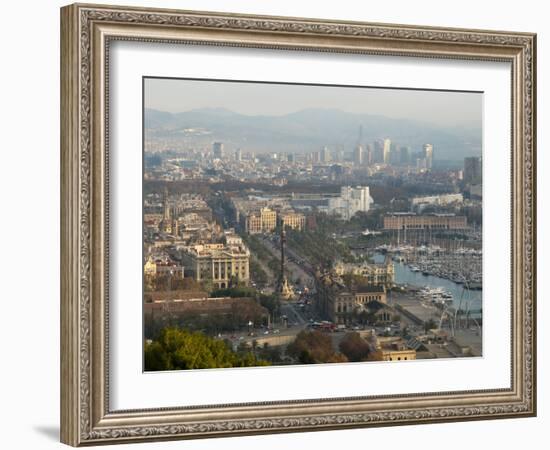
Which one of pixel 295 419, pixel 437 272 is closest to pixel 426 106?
pixel 437 272

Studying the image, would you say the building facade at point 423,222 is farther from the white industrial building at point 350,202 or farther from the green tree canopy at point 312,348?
the green tree canopy at point 312,348

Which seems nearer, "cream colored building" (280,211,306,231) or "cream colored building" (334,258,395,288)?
"cream colored building" (280,211,306,231)

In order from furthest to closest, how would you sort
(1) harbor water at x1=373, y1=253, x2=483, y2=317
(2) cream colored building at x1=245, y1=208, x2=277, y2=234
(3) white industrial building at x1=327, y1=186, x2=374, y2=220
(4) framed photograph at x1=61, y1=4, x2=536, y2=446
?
(1) harbor water at x1=373, y1=253, x2=483, y2=317 < (3) white industrial building at x1=327, y1=186, x2=374, y2=220 < (2) cream colored building at x1=245, y1=208, x2=277, y2=234 < (4) framed photograph at x1=61, y1=4, x2=536, y2=446

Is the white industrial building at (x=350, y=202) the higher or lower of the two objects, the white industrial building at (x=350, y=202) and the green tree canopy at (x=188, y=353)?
the higher

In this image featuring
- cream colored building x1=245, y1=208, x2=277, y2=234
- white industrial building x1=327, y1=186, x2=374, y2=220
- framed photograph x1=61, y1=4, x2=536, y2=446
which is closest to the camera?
framed photograph x1=61, y1=4, x2=536, y2=446

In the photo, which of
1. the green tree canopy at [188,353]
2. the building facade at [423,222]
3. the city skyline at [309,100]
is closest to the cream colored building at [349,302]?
the building facade at [423,222]

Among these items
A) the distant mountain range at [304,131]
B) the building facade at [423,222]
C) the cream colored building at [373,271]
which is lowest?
the cream colored building at [373,271]

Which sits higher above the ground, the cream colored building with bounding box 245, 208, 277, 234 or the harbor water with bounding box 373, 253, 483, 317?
the cream colored building with bounding box 245, 208, 277, 234

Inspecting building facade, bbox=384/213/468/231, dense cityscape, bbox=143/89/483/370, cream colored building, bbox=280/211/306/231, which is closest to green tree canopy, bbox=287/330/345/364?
dense cityscape, bbox=143/89/483/370

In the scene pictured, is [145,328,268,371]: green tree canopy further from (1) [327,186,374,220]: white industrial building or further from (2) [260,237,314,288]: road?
(1) [327,186,374,220]: white industrial building

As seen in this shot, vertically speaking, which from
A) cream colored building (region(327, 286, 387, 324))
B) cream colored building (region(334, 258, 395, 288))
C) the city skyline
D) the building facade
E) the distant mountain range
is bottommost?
cream colored building (region(327, 286, 387, 324))
